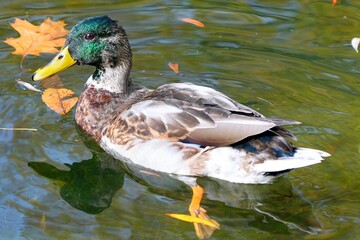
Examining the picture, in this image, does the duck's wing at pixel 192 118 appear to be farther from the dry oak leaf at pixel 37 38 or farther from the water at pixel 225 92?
the dry oak leaf at pixel 37 38

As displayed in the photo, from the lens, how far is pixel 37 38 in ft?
28.0

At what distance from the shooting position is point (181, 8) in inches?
379

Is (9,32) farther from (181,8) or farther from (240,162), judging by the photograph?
(240,162)

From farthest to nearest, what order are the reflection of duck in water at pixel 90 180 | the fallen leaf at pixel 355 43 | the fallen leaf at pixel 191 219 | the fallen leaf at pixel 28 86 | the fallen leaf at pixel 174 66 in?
the fallen leaf at pixel 355 43, the fallen leaf at pixel 174 66, the fallen leaf at pixel 28 86, the reflection of duck in water at pixel 90 180, the fallen leaf at pixel 191 219

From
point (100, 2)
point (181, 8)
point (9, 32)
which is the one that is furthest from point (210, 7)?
point (9, 32)

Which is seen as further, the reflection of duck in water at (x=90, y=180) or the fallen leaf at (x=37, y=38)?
the fallen leaf at (x=37, y=38)

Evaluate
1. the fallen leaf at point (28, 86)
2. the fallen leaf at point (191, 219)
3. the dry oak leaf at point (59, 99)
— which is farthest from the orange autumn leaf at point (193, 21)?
the fallen leaf at point (191, 219)

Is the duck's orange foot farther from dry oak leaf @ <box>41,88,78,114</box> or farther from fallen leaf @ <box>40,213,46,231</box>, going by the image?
dry oak leaf @ <box>41,88,78,114</box>

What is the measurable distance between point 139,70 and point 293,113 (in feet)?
5.57

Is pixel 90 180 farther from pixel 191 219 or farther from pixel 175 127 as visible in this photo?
pixel 191 219

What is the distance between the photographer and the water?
579 centimetres

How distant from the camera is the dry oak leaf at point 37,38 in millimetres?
8359

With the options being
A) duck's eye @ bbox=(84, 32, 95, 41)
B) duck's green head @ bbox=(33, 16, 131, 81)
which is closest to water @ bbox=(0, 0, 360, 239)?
duck's green head @ bbox=(33, 16, 131, 81)

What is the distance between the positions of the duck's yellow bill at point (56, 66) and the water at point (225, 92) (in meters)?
0.40
